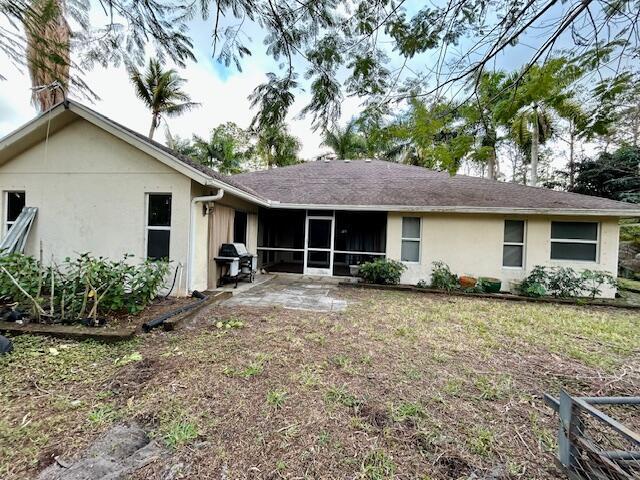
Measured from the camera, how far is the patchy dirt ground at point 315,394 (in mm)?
2010

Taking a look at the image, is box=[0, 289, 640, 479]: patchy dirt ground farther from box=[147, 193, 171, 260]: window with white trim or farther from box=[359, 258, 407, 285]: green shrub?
box=[359, 258, 407, 285]: green shrub

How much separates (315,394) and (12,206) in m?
8.93

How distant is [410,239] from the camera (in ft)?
29.8

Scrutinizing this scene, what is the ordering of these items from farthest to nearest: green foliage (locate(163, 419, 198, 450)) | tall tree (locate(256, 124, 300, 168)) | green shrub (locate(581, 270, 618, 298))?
tall tree (locate(256, 124, 300, 168)) → green shrub (locate(581, 270, 618, 298)) → green foliage (locate(163, 419, 198, 450))

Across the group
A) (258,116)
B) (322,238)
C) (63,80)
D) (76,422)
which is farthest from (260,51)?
(322,238)

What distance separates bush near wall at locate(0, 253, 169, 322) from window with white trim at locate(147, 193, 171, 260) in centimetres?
136

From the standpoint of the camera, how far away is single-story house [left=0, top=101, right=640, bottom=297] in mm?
6234

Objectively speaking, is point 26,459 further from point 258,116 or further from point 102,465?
point 258,116

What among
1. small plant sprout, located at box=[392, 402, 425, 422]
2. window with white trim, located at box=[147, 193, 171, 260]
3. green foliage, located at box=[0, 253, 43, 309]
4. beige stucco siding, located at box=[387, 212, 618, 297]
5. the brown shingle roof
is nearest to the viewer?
small plant sprout, located at box=[392, 402, 425, 422]

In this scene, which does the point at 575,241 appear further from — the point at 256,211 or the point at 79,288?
the point at 79,288

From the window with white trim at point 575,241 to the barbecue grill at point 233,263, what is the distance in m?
8.82

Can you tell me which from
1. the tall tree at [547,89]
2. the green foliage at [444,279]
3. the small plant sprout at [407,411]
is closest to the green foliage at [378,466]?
the small plant sprout at [407,411]

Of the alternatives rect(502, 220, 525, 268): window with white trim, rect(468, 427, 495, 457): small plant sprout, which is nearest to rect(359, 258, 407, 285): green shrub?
rect(502, 220, 525, 268): window with white trim

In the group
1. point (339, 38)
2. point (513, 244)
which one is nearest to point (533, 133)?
point (513, 244)
